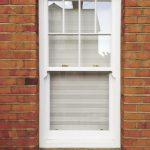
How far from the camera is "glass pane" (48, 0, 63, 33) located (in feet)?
11.6

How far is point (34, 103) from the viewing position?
3363 mm

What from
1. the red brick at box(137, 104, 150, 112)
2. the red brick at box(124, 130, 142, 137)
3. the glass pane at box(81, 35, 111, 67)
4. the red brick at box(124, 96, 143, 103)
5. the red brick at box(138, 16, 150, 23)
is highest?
the red brick at box(138, 16, 150, 23)

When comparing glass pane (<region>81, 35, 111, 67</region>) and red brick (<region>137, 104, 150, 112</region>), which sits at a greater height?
glass pane (<region>81, 35, 111, 67</region>)

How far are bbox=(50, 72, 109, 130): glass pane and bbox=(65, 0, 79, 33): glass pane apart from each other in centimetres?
48

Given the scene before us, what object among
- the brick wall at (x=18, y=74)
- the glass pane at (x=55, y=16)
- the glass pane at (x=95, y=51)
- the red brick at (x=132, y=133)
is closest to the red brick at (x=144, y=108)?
the red brick at (x=132, y=133)

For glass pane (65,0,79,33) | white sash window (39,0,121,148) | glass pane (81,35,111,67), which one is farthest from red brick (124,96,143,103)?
glass pane (65,0,79,33)

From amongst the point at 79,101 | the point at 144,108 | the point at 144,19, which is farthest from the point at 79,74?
the point at 144,19

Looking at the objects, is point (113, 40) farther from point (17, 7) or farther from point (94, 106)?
point (17, 7)

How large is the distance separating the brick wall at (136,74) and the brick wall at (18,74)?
3.03 ft

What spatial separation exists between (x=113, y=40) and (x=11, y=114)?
132 centimetres

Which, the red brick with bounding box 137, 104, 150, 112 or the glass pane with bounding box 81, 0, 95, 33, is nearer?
the red brick with bounding box 137, 104, 150, 112

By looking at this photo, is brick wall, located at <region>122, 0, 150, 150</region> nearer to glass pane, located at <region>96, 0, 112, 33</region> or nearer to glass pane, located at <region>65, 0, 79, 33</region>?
glass pane, located at <region>96, 0, 112, 33</region>

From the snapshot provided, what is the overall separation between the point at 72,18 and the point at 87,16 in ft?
0.54

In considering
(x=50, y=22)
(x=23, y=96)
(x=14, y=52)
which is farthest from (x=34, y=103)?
(x=50, y=22)
